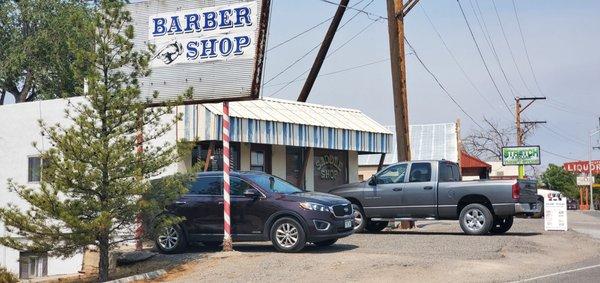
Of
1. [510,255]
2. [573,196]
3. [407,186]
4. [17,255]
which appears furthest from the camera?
[573,196]

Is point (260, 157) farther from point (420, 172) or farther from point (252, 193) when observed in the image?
point (252, 193)

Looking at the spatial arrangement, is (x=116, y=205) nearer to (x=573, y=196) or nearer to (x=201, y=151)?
(x=201, y=151)

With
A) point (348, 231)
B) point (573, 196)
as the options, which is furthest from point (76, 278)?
point (573, 196)

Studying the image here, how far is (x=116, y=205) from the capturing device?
531 inches

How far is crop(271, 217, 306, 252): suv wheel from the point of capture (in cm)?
1501

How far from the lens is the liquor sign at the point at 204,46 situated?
51.0ft

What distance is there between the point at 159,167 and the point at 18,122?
974 centimetres

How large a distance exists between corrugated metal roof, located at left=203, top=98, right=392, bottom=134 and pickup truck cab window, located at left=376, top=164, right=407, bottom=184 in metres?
Result: 3.22

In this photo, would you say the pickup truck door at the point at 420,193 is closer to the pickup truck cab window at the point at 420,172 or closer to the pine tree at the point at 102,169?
the pickup truck cab window at the point at 420,172

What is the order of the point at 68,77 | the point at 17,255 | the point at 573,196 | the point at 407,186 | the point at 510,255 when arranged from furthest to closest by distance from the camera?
1. the point at 573,196
2. the point at 68,77
3. the point at 17,255
4. the point at 407,186
5. the point at 510,255

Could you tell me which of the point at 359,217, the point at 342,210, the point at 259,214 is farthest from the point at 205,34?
the point at 359,217

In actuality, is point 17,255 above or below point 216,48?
below

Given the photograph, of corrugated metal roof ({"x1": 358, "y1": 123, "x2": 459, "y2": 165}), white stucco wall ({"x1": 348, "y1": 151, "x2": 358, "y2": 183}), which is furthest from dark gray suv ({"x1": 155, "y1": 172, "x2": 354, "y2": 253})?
corrugated metal roof ({"x1": 358, "y1": 123, "x2": 459, "y2": 165})

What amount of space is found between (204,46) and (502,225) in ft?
31.2
